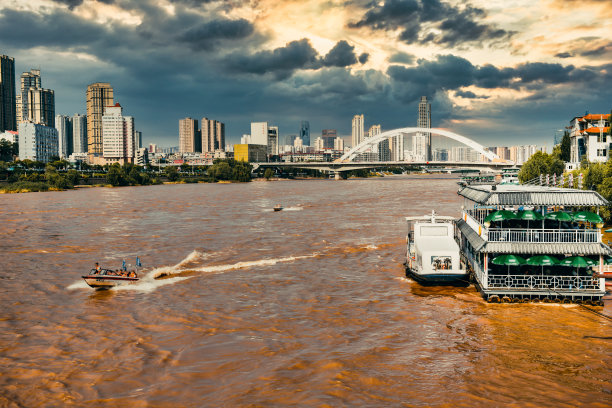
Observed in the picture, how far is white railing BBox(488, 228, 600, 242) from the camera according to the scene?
873 inches

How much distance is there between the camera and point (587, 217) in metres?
22.2

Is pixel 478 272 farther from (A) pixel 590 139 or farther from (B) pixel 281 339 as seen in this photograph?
(A) pixel 590 139

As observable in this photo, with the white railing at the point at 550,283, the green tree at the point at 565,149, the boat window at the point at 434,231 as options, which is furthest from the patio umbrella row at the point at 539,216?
the green tree at the point at 565,149

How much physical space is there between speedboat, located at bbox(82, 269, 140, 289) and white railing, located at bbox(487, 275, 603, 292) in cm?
1993

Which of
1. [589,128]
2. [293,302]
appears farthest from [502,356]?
[589,128]

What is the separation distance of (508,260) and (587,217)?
4177mm

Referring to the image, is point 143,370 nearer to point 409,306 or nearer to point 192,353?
point 192,353

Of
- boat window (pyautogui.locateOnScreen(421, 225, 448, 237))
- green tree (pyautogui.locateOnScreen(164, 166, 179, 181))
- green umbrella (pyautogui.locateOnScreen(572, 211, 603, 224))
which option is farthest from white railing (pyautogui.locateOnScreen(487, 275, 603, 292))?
green tree (pyautogui.locateOnScreen(164, 166, 179, 181))

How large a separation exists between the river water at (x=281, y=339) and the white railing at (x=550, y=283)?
98 centimetres

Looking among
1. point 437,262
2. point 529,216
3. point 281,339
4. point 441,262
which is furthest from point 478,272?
point 281,339

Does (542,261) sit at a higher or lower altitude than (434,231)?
lower

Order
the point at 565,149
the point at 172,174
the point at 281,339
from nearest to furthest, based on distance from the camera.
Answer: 1. the point at 281,339
2. the point at 565,149
3. the point at 172,174

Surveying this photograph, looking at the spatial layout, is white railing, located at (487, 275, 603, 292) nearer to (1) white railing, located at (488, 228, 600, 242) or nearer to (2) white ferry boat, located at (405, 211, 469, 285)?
(1) white railing, located at (488, 228, 600, 242)

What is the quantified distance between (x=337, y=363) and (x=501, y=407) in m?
5.55
